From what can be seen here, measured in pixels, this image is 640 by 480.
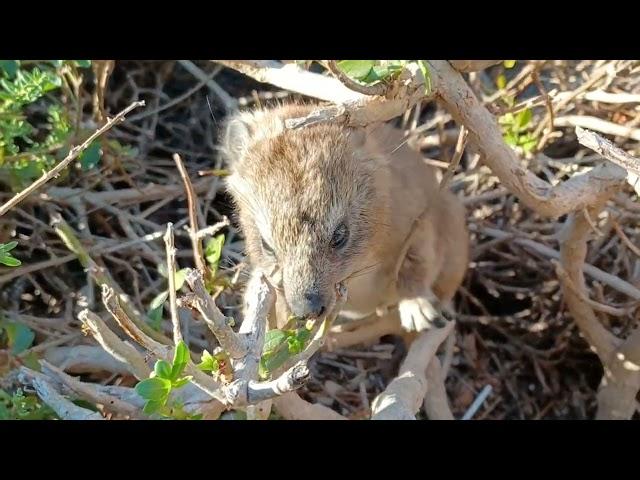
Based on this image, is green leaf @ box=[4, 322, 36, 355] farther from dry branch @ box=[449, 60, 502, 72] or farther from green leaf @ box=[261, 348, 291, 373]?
dry branch @ box=[449, 60, 502, 72]

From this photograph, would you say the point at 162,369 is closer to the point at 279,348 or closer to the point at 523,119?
the point at 279,348

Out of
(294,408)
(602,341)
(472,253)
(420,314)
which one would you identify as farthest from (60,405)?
(472,253)

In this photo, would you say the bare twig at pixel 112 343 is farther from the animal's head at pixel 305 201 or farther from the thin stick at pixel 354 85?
the thin stick at pixel 354 85

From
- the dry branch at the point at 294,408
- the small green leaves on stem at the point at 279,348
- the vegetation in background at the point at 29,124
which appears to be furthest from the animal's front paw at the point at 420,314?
the vegetation in background at the point at 29,124

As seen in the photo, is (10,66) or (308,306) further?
(10,66)
